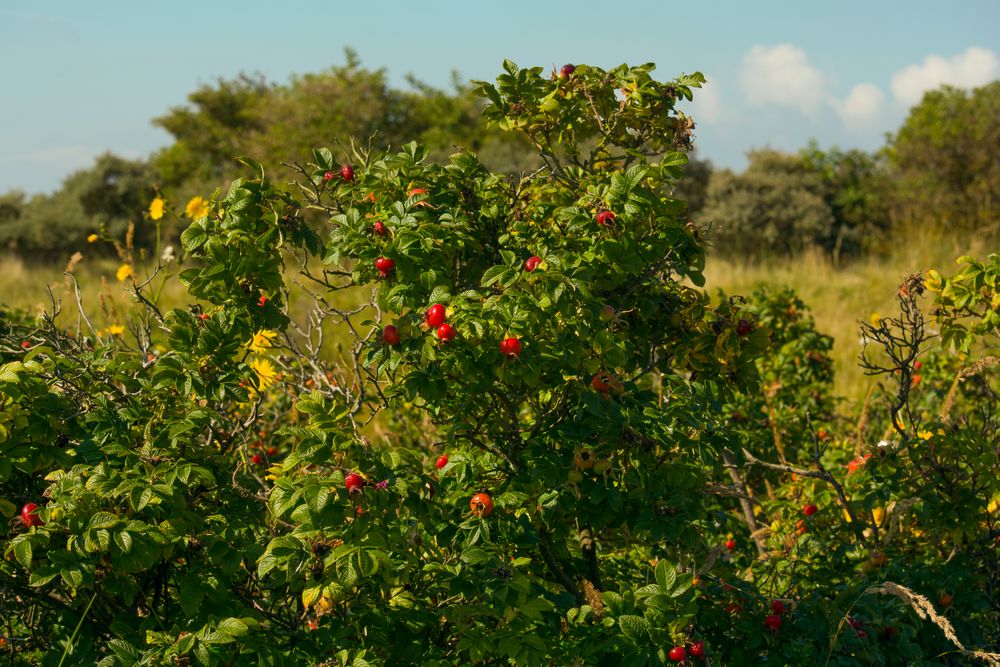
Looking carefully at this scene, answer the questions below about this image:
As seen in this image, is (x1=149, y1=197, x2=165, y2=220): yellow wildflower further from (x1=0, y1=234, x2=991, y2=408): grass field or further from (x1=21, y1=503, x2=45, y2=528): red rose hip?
(x1=0, y1=234, x2=991, y2=408): grass field

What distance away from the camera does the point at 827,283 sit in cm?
1215

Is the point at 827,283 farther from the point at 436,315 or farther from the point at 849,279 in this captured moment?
the point at 436,315

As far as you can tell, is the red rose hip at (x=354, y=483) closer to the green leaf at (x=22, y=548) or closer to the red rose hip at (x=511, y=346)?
the red rose hip at (x=511, y=346)

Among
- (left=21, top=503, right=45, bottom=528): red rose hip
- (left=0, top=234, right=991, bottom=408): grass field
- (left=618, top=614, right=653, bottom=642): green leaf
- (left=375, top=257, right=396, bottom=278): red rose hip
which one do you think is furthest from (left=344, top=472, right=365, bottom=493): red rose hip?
(left=0, top=234, right=991, bottom=408): grass field

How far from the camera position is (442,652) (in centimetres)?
245

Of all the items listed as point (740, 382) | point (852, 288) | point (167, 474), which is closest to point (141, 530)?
point (167, 474)

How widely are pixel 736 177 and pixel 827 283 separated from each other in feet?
18.7

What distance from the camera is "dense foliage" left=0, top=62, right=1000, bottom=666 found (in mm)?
2217

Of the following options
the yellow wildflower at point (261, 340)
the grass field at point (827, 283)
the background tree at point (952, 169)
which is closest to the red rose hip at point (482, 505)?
the yellow wildflower at point (261, 340)

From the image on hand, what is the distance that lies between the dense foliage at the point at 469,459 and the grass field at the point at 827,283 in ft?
18.0

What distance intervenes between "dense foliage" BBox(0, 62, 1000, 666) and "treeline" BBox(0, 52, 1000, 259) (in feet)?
37.4

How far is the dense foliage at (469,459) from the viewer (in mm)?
2217

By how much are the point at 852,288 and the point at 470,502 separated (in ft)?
34.1

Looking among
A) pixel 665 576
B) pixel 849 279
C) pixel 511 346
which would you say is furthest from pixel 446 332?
pixel 849 279
